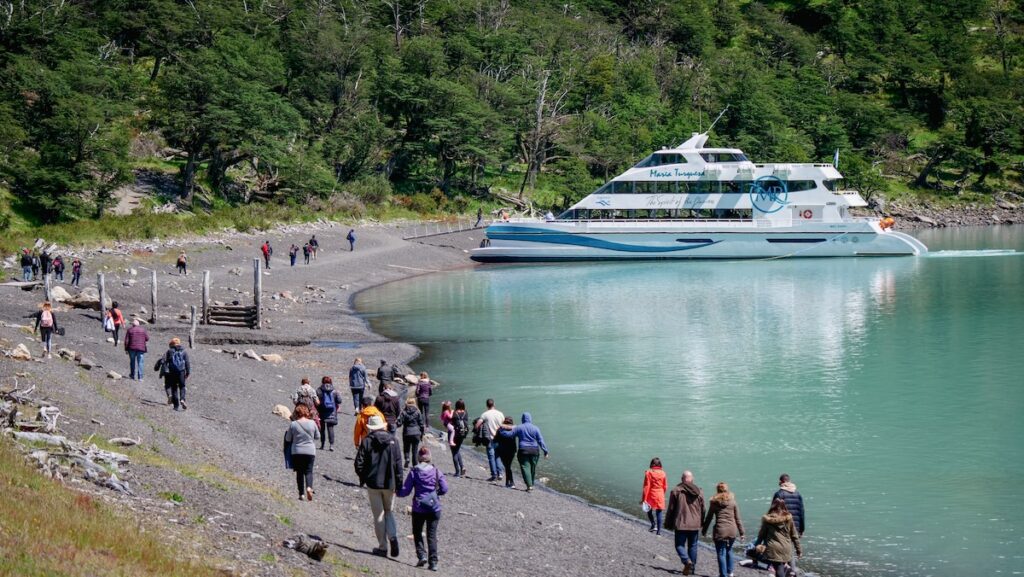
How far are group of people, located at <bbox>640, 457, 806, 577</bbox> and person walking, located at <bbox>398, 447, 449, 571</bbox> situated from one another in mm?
3360

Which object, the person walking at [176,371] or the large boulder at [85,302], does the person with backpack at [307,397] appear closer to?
the person walking at [176,371]

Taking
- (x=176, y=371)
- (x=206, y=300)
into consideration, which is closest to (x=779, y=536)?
(x=176, y=371)

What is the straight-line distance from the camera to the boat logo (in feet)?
210

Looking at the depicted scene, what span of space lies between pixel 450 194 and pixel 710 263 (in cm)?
2599

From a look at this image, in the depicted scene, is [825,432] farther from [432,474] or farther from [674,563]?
[432,474]

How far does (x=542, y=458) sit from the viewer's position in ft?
72.4

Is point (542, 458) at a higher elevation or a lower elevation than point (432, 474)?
lower

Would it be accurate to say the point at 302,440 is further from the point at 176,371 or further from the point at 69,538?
the point at 176,371

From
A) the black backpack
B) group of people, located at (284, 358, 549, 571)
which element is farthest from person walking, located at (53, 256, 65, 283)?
the black backpack

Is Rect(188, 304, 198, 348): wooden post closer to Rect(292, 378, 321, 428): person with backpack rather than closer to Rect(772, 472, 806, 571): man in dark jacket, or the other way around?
Rect(292, 378, 321, 428): person with backpack

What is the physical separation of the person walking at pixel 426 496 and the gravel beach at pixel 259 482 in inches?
11.8

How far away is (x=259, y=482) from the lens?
15.1 meters

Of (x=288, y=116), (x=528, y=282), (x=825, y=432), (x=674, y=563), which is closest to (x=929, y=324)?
(x=825, y=432)

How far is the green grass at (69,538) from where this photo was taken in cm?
898
